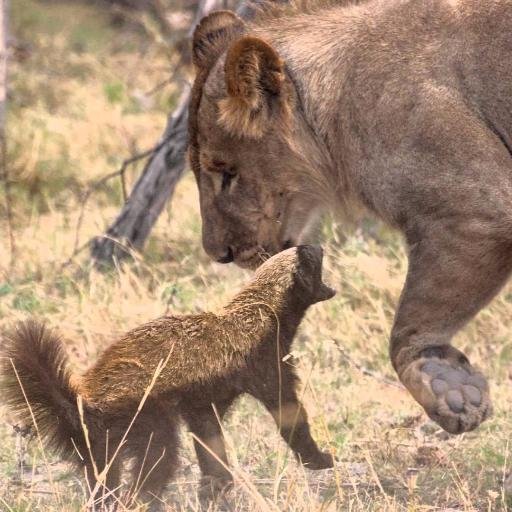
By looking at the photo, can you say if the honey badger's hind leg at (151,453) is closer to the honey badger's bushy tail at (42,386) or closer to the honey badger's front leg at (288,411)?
the honey badger's bushy tail at (42,386)

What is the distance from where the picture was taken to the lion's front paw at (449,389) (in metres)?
4.00

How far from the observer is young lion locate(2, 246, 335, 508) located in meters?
4.07

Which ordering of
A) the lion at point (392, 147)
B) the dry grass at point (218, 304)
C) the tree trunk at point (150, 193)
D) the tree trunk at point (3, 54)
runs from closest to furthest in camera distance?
the lion at point (392, 147) → the dry grass at point (218, 304) → the tree trunk at point (150, 193) → the tree trunk at point (3, 54)

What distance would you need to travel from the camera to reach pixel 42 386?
4047 millimetres

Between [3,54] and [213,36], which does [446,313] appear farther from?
[3,54]

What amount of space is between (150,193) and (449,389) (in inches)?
138

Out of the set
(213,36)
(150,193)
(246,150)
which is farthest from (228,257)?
(150,193)

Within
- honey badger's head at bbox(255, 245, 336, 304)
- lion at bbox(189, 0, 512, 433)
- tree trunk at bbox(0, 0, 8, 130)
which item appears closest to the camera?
lion at bbox(189, 0, 512, 433)

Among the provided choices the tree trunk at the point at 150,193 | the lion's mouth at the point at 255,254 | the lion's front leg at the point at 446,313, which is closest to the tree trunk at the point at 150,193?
the tree trunk at the point at 150,193

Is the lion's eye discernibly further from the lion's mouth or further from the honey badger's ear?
the honey badger's ear

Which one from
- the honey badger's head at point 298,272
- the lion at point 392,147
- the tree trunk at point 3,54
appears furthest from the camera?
the tree trunk at point 3,54

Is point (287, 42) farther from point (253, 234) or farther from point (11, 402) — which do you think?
point (11, 402)

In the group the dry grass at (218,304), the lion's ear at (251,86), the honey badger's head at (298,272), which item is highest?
the lion's ear at (251,86)

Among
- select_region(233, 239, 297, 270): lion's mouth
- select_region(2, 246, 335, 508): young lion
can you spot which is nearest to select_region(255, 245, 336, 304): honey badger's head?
select_region(2, 246, 335, 508): young lion
